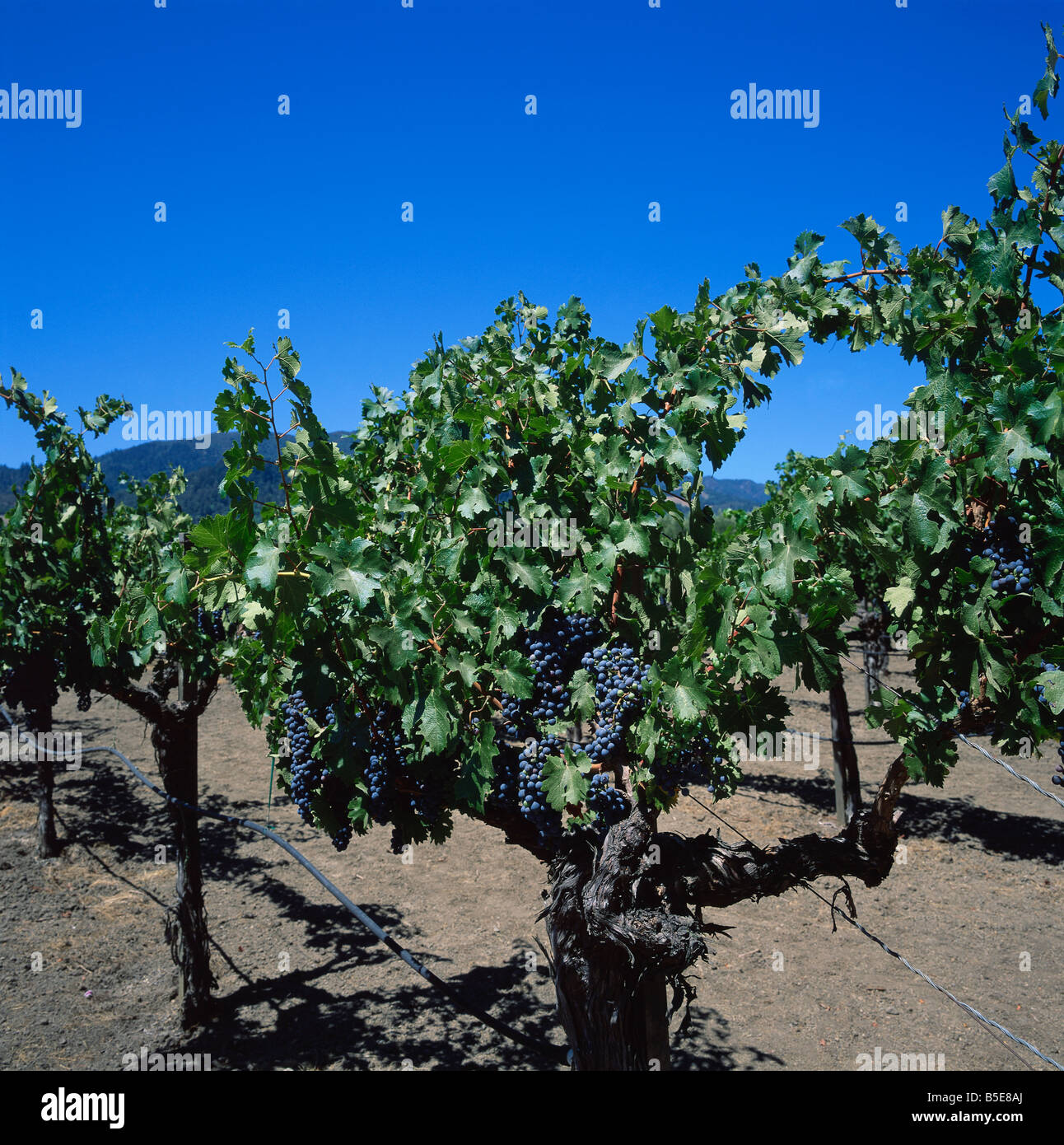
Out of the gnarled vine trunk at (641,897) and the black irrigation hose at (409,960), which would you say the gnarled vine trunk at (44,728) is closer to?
the black irrigation hose at (409,960)

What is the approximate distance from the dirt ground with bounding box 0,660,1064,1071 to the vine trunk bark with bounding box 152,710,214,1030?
0.28m

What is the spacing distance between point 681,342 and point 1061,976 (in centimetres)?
743

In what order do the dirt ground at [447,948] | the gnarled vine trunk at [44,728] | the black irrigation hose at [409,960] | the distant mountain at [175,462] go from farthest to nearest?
1. the distant mountain at [175,462]
2. the gnarled vine trunk at [44,728]
3. the dirt ground at [447,948]
4. the black irrigation hose at [409,960]

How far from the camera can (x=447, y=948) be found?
7836 mm

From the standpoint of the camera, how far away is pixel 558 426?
3057mm

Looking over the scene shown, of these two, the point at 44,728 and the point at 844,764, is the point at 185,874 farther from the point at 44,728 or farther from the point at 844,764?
the point at 844,764

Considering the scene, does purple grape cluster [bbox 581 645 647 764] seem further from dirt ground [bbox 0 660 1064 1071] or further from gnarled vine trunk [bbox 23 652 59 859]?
gnarled vine trunk [bbox 23 652 59 859]

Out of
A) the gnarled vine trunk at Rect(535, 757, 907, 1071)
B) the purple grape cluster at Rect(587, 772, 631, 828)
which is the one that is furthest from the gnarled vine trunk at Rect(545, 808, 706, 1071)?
the purple grape cluster at Rect(587, 772, 631, 828)

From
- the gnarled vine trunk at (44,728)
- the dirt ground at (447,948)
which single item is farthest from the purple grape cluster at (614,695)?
the gnarled vine trunk at (44,728)

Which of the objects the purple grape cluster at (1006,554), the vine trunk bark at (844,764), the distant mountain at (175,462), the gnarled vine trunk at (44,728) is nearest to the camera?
the purple grape cluster at (1006,554)

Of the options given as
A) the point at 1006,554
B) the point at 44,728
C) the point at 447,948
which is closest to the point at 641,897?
the point at 1006,554

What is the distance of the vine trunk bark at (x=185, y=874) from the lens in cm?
646

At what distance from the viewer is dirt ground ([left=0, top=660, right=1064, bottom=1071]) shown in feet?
20.5

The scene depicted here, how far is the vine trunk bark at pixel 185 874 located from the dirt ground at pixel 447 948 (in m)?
0.28
